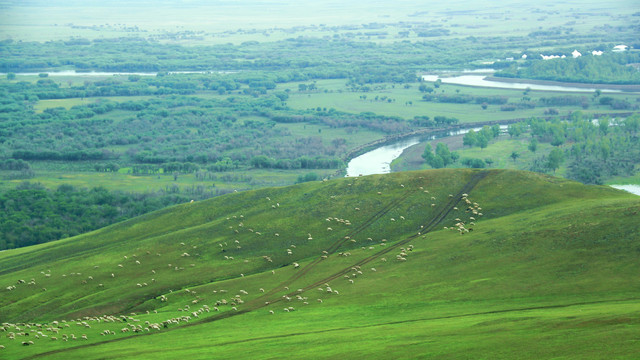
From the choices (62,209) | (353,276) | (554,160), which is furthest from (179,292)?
(554,160)

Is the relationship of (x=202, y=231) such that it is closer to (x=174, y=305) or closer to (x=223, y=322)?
(x=174, y=305)

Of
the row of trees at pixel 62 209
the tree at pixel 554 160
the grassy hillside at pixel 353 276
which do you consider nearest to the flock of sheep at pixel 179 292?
the grassy hillside at pixel 353 276

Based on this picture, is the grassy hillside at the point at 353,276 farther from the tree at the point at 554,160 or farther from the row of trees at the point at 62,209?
the tree at the point at 554,160

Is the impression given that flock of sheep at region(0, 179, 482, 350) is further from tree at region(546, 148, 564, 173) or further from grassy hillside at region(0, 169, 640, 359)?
tree at region(546, 148, 564, 173)

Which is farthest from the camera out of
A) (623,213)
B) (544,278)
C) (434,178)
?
(434,178)

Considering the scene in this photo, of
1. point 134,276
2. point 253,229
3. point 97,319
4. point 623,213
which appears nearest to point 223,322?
point 97,319

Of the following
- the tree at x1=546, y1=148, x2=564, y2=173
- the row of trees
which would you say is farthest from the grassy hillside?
the tree at x1=546, y1=148, x2=564, y2=173
